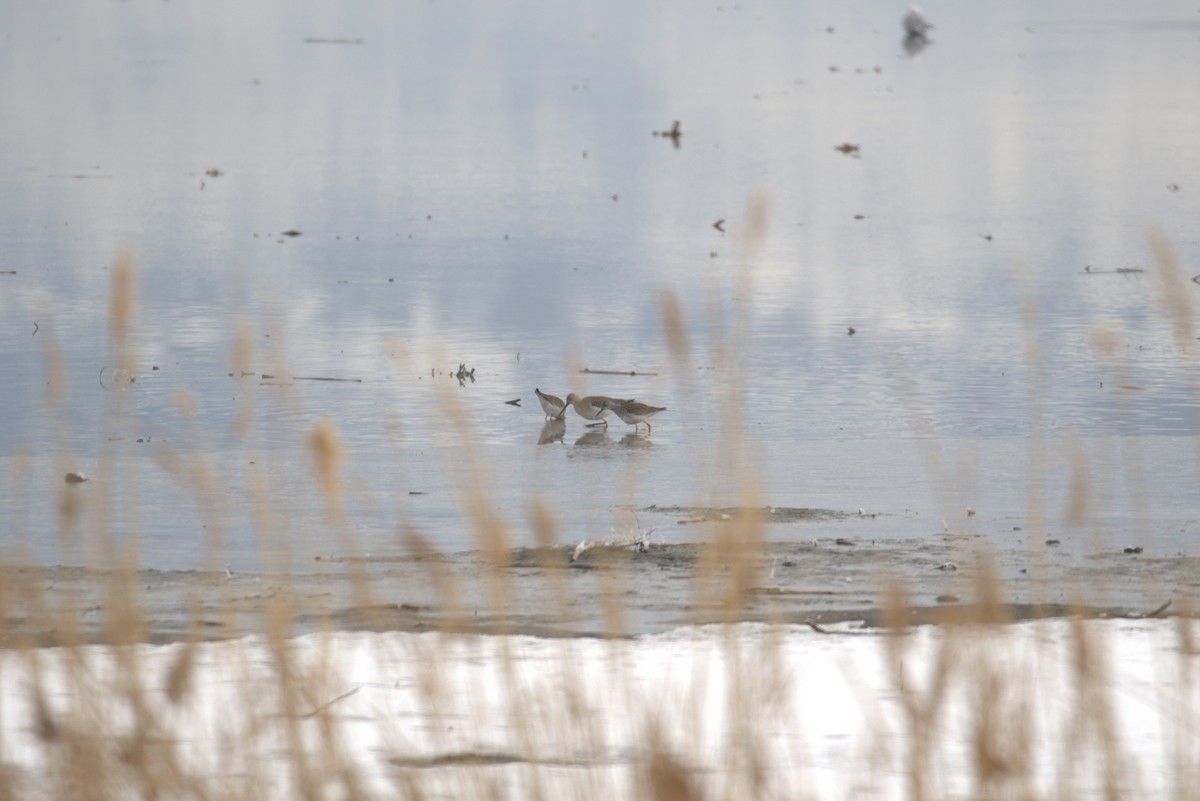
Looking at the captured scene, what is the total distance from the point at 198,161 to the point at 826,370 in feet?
35.1

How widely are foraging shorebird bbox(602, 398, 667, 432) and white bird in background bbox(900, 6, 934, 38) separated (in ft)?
98.2

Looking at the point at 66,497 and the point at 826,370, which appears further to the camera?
the point at 826,370

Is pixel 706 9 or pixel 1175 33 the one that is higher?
pixel 706 9

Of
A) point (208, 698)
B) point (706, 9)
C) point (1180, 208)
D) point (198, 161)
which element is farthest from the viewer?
point (706, 9)

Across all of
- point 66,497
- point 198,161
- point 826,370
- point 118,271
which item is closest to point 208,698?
point 66,497

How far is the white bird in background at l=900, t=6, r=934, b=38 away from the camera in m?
36.7

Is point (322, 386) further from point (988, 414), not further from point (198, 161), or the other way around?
point (198, 161)

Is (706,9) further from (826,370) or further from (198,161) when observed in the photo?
(826,370)

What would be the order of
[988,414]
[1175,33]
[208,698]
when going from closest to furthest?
[208,698] < [988,414] < [1175,33]

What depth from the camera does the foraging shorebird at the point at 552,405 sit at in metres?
8.43

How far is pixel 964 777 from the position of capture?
11.7 feet

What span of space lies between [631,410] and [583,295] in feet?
11.7

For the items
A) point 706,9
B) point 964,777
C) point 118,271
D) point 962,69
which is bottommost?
point 964,777

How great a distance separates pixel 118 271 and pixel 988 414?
617 centimetres
